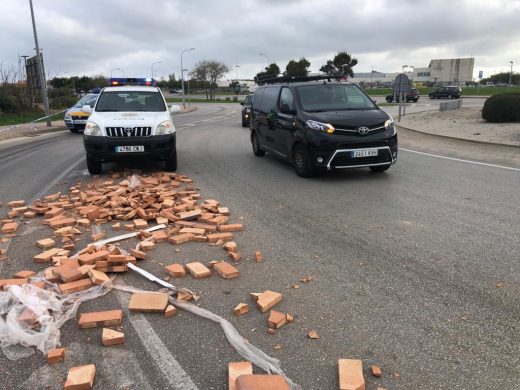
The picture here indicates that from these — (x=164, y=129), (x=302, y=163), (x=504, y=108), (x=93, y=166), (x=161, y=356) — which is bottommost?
(x=161, y=356)

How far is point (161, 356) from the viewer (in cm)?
312

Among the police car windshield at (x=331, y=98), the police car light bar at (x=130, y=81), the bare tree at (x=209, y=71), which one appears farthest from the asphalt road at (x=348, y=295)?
the bare tree at (x=209, y=71)

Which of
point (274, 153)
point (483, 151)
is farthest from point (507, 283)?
point (483, 151)

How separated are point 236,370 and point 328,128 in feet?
20.1

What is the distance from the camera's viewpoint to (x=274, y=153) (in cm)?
1051

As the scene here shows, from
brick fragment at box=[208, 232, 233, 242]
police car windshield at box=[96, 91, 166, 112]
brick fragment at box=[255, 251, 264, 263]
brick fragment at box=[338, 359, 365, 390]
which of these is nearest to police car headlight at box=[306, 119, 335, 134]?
brick fragment at box=[208, 232, 233, 242]

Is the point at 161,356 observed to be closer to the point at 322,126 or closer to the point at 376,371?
the point at 376,371

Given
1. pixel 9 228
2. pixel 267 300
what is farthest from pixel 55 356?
pixel 9 228

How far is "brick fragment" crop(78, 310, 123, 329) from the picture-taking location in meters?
3.51

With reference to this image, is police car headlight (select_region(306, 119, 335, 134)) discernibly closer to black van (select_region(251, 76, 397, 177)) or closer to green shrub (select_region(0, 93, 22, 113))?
black van (select_region(251, 76, 397, 177))

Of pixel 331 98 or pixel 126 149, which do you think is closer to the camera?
pixel 126 149

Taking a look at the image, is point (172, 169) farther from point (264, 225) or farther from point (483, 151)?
point (483, 151)

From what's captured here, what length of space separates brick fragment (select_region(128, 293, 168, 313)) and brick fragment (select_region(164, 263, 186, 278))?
1.55 ft

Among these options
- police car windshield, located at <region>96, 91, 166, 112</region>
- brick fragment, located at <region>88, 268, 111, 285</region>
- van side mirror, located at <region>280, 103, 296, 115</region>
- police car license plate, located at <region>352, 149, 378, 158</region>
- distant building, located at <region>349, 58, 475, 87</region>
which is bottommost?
brick fragment, located at <region>88, 268, 111, 285</region>
